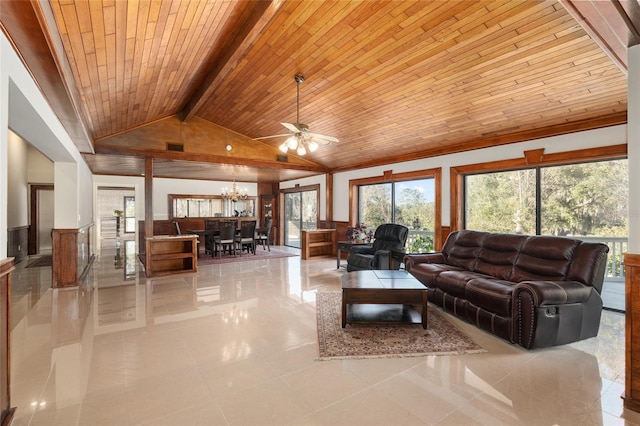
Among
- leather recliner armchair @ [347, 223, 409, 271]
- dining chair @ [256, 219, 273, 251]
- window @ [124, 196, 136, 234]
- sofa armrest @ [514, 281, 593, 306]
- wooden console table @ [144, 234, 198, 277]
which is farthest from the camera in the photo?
window @ [124, 196, 136, 234]

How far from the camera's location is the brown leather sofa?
2.75 meters

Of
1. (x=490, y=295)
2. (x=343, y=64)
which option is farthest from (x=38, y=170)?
(x=490, y=295)

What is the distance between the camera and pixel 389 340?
2988 millimetres

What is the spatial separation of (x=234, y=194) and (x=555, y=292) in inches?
329

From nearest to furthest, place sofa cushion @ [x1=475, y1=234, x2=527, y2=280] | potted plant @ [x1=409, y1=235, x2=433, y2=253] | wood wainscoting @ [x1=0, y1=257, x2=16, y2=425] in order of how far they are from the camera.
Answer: wood wainscoting @ [x1=0, y1=257, x2=16, y2=425] < sofa cushion @ [x1=475, y1=234, x2=527, y2=280] < potted plant @ [x1=409, y1=235, x2=433, y2=253]

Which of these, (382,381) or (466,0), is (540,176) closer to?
(466,0)

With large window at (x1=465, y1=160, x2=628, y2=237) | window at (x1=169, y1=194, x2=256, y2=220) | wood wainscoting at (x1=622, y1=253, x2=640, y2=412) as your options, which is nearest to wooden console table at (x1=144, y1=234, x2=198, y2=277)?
window at (x1=169, y1=194, x2=256, y2=220)

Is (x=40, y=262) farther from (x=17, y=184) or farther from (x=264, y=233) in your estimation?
(x=264, y=233)

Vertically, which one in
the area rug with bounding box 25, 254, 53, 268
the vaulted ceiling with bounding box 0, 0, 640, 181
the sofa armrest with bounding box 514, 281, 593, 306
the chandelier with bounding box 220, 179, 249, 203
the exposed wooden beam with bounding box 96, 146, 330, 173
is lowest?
the area rug with bounding box 25, 254, 53, 268

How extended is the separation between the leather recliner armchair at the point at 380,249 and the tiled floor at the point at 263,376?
6.14 ft

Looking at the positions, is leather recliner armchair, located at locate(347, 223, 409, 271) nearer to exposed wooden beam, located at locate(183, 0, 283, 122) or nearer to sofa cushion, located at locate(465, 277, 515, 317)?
sofa cushion, located at locate(465, 277, 515, 317)

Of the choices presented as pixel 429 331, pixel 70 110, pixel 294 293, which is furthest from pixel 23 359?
pixel 429 331

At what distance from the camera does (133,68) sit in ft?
11.5

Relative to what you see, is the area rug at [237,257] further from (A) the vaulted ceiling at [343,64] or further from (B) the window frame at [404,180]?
(A) the vaulted ceiling at [343,64]
